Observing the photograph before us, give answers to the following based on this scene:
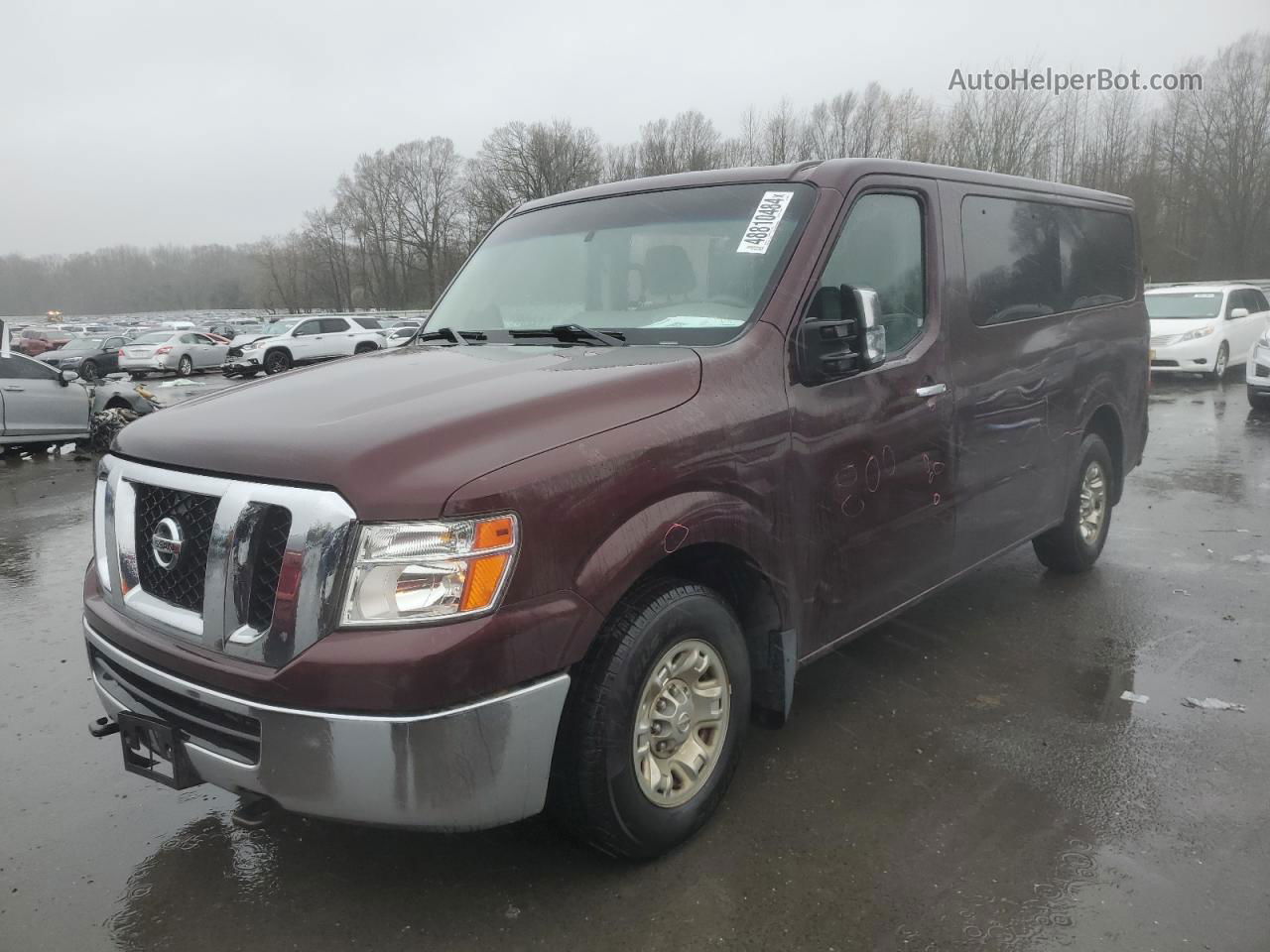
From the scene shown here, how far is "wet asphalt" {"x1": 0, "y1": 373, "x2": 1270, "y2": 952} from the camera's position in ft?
8.44

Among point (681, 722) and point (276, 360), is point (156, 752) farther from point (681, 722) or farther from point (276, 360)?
point (276, 360)

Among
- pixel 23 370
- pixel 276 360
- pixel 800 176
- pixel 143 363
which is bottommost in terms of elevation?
pixel 23 370

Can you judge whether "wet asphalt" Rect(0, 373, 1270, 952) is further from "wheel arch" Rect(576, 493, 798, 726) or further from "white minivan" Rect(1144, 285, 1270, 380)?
"white minivan" Rect(1144, 285, 1270, 380)

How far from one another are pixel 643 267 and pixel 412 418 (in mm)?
1409

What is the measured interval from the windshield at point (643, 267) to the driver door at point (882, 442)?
0.31m

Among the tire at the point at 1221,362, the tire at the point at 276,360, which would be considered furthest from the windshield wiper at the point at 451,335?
the tire at the point at 276,360

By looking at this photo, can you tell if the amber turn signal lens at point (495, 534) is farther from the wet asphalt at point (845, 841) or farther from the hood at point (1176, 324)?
the hood at point (1176, 324)

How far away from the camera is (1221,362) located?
54.3ft

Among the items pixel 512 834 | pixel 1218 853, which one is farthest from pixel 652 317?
pixel 1218 853

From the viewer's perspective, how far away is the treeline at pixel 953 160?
45375 millimetres

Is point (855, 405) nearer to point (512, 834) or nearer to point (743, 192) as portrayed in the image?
point (743, 192)

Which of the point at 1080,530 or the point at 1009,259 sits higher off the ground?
the point at 1009,259

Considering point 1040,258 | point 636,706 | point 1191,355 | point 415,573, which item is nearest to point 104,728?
point 415,573

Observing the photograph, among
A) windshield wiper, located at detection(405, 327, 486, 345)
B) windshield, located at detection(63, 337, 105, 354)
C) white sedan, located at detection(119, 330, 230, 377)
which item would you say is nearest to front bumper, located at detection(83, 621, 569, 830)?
windshield wiper, located at detection(405, 327, 486, 345)
